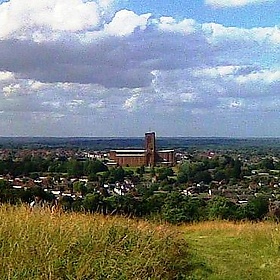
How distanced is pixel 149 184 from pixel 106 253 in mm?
17267

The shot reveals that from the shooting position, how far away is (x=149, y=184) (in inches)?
917

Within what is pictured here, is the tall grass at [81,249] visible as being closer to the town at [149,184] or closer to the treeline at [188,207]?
the town at [149,184]

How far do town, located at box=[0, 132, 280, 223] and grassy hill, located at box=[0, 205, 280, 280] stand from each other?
1851 mm

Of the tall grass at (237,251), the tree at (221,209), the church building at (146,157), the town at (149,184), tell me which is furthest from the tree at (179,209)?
the church building at (146,157)

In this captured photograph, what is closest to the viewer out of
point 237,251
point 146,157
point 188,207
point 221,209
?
point 237,251

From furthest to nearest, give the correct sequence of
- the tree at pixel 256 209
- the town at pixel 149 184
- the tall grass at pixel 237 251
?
1. the tree at pixel 256 209
2. the town at pixel 149 184
3. the tall grass at pixel 237 251

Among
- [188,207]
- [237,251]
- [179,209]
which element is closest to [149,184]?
[188,207]

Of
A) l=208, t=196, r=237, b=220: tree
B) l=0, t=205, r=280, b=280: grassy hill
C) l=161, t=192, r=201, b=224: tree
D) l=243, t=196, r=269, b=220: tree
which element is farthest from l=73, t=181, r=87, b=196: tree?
l=0, t=205, r=280, b=280: grassy hill

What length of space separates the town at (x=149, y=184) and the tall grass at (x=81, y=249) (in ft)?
6.41

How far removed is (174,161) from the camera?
31219 millimetres

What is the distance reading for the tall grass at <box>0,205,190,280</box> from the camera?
539cm

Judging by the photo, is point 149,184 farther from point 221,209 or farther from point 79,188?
point 221,209

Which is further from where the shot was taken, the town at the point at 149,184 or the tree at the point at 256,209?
the tree at the point at 256,209

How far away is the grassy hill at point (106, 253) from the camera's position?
5453mm
